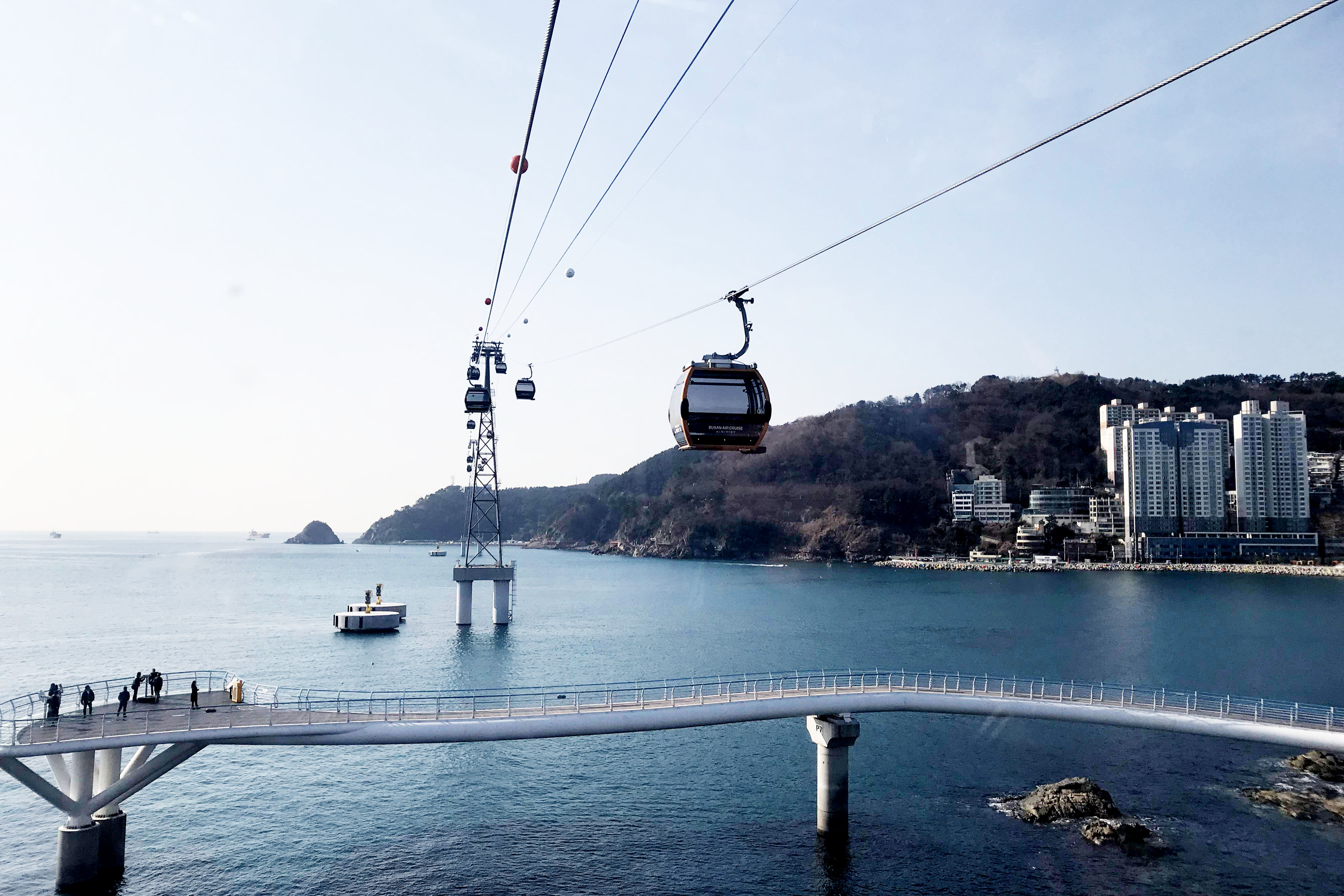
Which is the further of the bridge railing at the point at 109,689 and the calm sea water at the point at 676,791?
the bridge railing at the point at 109,689

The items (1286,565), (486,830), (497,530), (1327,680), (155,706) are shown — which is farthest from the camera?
(1286,565)

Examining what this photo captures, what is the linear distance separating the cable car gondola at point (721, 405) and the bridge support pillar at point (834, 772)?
1529 cm

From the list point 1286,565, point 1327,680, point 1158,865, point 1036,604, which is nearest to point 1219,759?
point 1158,865

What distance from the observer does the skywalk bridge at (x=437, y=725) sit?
25312 mm

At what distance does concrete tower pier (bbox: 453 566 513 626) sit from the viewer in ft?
285

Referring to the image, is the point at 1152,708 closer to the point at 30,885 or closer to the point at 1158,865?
the point at 1158,865

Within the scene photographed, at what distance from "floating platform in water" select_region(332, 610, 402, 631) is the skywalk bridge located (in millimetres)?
57631

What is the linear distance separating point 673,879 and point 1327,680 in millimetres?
62835

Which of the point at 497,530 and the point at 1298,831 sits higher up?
the point at 497,530

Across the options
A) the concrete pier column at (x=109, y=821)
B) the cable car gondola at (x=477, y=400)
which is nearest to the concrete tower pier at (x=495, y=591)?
the cable car gondola at (x=477, y=400)

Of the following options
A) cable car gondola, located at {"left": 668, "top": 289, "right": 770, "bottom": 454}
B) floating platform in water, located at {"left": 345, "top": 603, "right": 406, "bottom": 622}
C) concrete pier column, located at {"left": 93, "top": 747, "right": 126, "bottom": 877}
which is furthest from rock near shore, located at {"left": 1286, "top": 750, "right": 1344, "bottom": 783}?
floating platform in water, located at {"left": 345, "top": 603, "right": 406, "bottom": 622}

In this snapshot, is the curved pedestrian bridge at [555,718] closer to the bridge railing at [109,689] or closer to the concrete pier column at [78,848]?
the concrete pier column at [78,848]

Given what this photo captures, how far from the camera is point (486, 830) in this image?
32188mm

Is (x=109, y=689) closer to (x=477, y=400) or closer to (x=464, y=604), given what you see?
(x=477, y=400)
